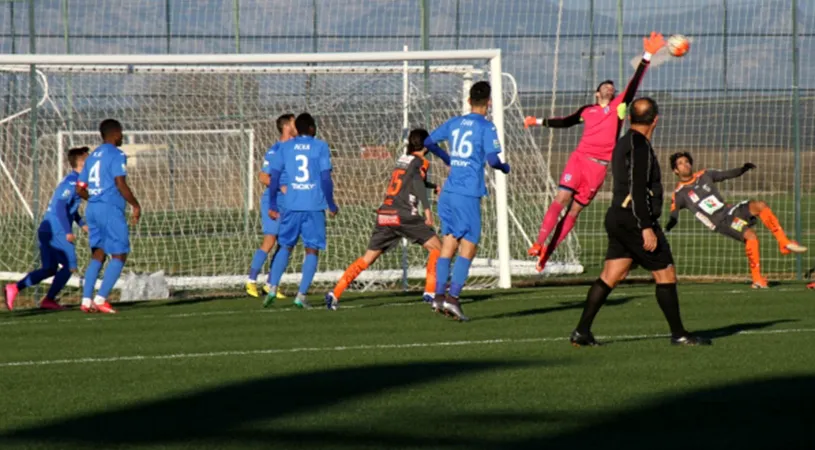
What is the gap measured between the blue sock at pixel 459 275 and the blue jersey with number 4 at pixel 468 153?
0.61m

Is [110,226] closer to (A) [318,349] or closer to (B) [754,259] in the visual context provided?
(A) [318,349]

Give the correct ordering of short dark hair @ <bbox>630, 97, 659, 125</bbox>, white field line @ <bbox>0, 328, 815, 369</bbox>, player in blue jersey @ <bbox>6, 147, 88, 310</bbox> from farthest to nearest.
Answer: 1. player in blue jersey @ <bbox>6, 147, 88, 310</bbox>
2. white field line @ <bbox>0, 328, 815, 369</bbox>
3. short dark hair @ <bbox>630, 97, 659, 125</bbox>

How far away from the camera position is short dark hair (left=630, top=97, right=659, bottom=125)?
1075cm

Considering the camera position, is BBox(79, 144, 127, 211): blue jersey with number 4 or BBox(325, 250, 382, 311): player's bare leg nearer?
BBox(325, 250, 382, 311): player's bare leg

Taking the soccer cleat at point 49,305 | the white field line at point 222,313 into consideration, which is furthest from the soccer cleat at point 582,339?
the soccer cleat at point 49,305

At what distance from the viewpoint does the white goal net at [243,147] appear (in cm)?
1953

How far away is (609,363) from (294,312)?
18.4ft

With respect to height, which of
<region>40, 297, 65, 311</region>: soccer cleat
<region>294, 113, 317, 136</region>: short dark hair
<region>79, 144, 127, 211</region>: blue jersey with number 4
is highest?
<region>294, 113, 317, 136</region>: short dark hair

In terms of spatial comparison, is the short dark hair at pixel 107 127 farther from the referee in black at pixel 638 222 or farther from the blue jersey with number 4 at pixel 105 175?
the referee in black at pixel 638 222

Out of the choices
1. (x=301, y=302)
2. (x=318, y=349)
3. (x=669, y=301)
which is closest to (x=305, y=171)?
(x=301, y=302)

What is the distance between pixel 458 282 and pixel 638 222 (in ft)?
10.6

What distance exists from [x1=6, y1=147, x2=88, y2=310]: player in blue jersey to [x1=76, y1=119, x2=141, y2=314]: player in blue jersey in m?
0.38

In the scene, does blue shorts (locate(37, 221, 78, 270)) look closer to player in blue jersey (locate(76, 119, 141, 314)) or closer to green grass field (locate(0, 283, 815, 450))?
player in blue jersey (locate(76, 119, 141, 314))

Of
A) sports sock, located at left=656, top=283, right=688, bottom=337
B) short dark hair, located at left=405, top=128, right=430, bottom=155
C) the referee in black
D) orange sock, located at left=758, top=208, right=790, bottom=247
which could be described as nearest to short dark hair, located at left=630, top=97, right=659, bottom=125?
the referee in black
